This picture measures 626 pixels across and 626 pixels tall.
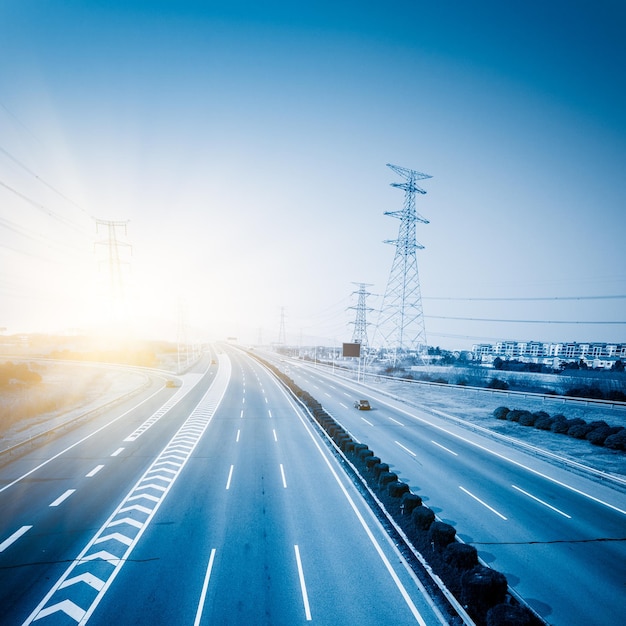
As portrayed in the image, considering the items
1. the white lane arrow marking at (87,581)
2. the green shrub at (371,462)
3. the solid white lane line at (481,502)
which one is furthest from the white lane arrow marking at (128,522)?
the solid white lane line at (481,502)

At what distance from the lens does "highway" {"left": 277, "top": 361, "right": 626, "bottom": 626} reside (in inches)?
445

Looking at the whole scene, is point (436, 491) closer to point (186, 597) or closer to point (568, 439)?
point (186, 597)

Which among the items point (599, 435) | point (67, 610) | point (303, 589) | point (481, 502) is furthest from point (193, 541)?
point (599, 435)

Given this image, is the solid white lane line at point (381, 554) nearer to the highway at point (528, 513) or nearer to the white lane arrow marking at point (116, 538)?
the highway at point (528, 513)

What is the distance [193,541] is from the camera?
534 inches

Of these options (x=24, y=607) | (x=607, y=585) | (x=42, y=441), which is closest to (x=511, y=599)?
(x=607, y=585)

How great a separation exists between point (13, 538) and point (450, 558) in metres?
17.9

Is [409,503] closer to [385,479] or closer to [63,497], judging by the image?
[385,479]

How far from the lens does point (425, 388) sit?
5656cm

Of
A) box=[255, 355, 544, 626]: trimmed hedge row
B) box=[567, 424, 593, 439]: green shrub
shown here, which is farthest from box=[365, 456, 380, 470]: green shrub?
box=[567, 424, 593, 439]: green shrub

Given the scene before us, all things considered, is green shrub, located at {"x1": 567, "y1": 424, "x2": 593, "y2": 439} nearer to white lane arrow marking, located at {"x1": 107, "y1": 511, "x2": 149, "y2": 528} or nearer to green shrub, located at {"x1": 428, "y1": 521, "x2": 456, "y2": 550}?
green shrub, located at {"x1": 428, "y1": 521, "x2": 456, "y2": 550}

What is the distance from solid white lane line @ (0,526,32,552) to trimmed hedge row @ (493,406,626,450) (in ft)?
128

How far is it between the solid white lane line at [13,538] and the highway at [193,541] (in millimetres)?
42

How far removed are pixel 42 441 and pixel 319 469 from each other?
22662mm
